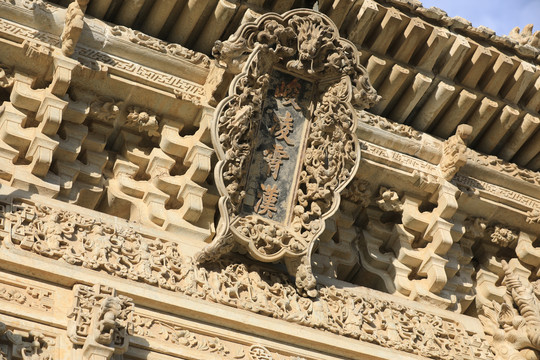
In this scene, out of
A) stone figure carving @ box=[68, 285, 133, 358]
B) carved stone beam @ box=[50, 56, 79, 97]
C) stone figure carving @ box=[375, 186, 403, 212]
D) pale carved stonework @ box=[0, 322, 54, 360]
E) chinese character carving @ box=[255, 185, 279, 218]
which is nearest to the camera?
pale carved stonework @ box=[0, 322, 54, 360]

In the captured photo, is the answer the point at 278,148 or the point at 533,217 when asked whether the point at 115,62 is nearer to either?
the point at 278,148

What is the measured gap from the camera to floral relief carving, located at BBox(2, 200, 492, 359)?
735 centimetres

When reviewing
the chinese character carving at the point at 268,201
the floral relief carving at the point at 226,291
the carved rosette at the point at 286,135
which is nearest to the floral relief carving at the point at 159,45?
the carved rosette at the point at 286,135

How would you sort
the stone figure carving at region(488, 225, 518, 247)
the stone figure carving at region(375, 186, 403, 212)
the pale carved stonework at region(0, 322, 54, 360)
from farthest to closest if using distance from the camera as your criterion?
1. the stone figure carving at region(488, 225, 518, 247)
2. the stone figure carving at region(375, 186, 403, 212)
3. the pale carved stonework at region(0, 322, 54, 360)

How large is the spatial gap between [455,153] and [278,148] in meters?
1.54

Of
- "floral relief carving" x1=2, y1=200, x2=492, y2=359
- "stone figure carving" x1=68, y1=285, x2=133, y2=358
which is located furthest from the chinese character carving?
"stone figure carving" x1=68, y1=285, x2=133, y2=358

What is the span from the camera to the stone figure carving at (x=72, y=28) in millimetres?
8023

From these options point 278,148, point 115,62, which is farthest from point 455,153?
point 115,62

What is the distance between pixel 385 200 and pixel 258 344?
200cm

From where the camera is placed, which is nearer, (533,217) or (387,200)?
(387,200)

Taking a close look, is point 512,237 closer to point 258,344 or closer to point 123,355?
point 258,344

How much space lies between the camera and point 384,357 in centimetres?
814

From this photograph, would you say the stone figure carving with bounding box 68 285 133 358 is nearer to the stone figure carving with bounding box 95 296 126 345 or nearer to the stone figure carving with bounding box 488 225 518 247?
the stone figure carving with bounding box 95 296 126 345

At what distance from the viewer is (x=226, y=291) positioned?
307 inches
